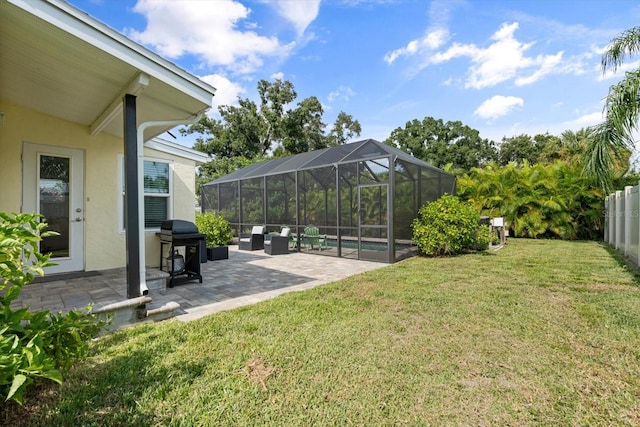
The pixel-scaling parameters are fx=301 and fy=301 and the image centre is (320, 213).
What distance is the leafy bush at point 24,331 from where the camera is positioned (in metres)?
1.37

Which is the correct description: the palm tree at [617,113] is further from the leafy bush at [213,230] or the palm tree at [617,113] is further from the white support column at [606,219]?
the leafy bush at [213,230]

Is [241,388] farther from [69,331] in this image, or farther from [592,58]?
[592,58]

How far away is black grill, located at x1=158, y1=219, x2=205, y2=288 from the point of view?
4.95 metres

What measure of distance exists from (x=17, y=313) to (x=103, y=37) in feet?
8.94

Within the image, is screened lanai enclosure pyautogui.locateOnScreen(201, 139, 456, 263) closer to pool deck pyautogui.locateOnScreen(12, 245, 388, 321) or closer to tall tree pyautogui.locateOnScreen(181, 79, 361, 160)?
pool deck pyautogui.locateOnScreen(12, 245, 388, 321)

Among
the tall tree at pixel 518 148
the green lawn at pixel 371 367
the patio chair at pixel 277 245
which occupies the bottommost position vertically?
the green lawn at pixel 371 367

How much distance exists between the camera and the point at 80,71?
136 inches

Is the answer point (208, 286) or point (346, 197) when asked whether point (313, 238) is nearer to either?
point (346, 197)

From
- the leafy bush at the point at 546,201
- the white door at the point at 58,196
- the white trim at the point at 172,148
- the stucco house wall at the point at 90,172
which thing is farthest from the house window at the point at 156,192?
the leafy bush at the point at 546,201

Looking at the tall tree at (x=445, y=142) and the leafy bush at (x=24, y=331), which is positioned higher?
the tall tree at (x=445, y=142)

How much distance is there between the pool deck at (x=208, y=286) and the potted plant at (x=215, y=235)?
1.25 ft

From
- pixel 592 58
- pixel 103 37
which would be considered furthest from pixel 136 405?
pixel 592 58

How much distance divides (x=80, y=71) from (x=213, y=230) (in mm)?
5416

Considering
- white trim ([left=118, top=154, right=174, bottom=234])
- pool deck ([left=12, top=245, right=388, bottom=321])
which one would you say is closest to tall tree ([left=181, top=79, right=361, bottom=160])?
white trim ([left=118, top=154, right=174, bottom=234])
